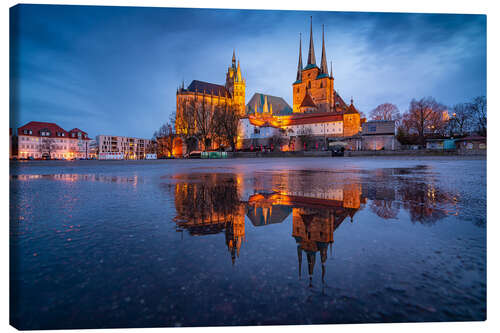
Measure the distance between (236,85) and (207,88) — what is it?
11274mm

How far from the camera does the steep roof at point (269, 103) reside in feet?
288

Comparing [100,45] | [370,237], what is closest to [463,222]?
[370,237]

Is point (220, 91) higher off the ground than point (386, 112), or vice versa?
point (220, 91)

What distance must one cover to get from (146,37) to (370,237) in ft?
15.6

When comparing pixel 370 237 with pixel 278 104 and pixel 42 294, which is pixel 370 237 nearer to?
pixel 42 294

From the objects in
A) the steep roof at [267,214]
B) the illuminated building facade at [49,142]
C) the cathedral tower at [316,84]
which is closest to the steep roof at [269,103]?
the cathedral tower at [316,84]

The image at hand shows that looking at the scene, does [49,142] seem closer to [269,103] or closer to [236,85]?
[236,85]

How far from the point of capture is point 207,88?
80.5 m

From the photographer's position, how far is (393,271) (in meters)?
1.38

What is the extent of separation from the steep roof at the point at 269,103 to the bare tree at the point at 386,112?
1111 inches

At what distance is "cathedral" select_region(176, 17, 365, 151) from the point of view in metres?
65.7

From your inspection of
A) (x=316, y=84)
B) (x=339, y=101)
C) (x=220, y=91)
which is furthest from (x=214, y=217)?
(x=339, y=101)

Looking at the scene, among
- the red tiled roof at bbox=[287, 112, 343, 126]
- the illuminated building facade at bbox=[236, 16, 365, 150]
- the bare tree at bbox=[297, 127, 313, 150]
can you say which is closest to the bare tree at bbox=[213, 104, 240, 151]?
the illuminated building facade at bbox=[236, 16, 365, 150]

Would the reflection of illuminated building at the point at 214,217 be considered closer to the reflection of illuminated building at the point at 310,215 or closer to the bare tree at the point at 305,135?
the reflection of illuminated building at the point at 310,215
